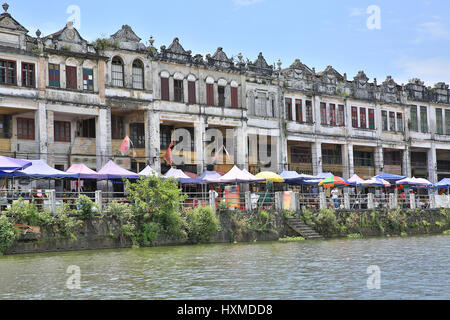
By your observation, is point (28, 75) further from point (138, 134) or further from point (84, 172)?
point (138, 134)

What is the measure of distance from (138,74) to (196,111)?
14.6ft

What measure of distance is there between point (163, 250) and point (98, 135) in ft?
38.8

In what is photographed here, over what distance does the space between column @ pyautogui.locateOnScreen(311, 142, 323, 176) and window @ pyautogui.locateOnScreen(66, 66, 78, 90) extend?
63.1 feet

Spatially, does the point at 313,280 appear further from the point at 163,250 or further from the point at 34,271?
the point at 163,250

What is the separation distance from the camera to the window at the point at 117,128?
40278mm

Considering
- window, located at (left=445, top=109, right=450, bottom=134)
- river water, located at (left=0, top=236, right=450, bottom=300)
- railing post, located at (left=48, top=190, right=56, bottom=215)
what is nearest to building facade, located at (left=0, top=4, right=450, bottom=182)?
window, located at (left=445, top=109, right=450, bottom=134)

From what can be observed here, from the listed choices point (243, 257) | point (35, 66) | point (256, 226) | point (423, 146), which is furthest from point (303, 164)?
point (243, 257)

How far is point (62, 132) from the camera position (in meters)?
38.2

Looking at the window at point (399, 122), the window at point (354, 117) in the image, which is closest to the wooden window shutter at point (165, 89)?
the window at point (354, 117)

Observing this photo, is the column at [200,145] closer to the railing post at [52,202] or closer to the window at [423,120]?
the railing post at [52,202]

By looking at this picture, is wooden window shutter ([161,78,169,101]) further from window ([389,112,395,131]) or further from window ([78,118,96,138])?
window ([389,112,395,131])

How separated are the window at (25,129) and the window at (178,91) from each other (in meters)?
8.89

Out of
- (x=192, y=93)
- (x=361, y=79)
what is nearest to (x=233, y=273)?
(x=192, y=93)

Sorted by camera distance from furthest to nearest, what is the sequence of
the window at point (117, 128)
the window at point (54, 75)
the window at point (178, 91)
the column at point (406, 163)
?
the column at point (406, 163), the window at point (178, 91), the window at point (117, 128), the window at point (54, 75)
